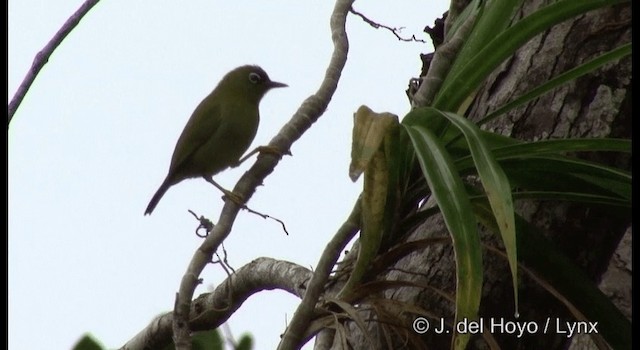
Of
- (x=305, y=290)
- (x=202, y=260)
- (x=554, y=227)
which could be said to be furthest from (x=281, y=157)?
(x=554, y=227)

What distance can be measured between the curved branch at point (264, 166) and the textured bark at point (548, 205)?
56 centimetres

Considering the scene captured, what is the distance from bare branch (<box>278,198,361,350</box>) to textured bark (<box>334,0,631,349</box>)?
5.4 inches

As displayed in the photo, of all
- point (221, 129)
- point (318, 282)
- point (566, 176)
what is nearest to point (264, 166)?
point (318, 282)

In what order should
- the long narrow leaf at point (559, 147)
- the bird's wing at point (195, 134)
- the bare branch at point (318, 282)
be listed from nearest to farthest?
1. the long narrow leaf at point (559, 147)
2. the bare branch at point (318, 282)
3. the bird's wing at point (195, 134)

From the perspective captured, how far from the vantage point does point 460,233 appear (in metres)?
1.98

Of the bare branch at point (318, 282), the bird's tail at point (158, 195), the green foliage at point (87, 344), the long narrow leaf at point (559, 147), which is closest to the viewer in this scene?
the long narrow leaf at point (559, 147)

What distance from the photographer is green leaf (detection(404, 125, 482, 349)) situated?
6.48 ft

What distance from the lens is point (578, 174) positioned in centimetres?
226

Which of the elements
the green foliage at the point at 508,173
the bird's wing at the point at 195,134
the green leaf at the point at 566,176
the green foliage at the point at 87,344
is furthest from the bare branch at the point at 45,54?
the bird's wing at the point at 195,134

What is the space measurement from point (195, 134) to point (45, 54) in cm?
348

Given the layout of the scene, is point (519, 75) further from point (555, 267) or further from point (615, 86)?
point (555, 267)

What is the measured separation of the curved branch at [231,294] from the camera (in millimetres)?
2717

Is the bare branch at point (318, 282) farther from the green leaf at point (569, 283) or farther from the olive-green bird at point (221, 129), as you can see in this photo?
the olive-green bird at point (221, 129)

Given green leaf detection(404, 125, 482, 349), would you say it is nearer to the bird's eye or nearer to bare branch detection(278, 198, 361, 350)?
bare branch detection(278, 198, 361, 350)
